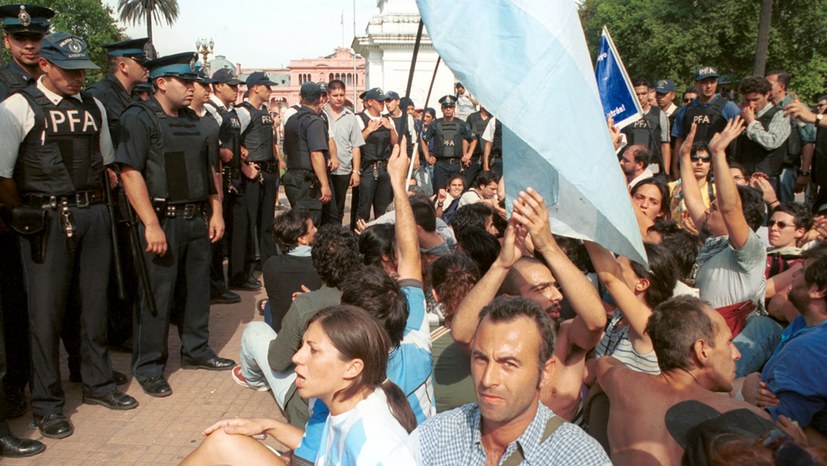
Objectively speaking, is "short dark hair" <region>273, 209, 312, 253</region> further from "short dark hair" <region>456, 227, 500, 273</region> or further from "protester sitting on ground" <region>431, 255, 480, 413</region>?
"protester sitting on ground" <region>431, 255, 480, 413</region>

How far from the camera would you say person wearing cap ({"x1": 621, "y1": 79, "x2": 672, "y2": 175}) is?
9641 millimetres

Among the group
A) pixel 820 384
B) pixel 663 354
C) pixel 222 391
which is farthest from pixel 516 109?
pixel 222 391

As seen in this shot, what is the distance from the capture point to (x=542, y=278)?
386 cm

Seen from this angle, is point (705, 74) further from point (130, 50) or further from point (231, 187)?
point (130, 50)

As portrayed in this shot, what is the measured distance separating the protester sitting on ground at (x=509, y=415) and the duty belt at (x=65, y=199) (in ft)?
10.6

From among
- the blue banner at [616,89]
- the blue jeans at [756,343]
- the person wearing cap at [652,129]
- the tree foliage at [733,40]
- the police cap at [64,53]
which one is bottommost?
the blue jeans at [756,343]

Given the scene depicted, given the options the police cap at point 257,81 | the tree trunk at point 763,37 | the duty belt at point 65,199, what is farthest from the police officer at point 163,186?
the tree trunk at point 763,37

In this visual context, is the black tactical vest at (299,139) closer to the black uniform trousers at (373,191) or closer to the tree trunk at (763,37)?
the black uniform trousers at (373,191)

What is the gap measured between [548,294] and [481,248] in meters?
1.32

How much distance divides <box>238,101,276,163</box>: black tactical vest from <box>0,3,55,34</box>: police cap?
358cm

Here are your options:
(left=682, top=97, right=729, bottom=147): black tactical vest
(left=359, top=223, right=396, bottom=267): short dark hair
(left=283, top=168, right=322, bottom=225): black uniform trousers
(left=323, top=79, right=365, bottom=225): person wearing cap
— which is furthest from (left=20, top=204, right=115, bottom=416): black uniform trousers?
(left=682, top=97, right=729, bottom=147): black tactical vest

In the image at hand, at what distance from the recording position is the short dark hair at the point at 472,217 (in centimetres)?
583

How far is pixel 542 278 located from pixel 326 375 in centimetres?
137

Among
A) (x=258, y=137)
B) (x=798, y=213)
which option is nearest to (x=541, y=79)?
(x=798, y=213)
